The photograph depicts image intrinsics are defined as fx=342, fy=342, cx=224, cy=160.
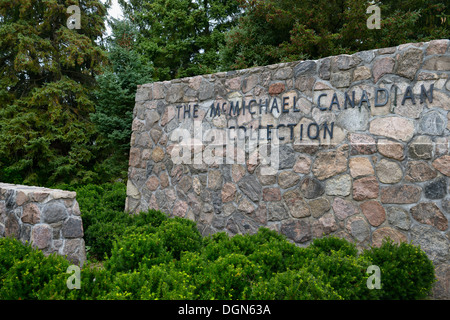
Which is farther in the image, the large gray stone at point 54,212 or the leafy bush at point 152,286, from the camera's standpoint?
the large gray stone at point 54,212

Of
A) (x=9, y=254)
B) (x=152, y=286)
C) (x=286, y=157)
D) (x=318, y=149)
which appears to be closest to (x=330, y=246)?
(x=318, y=149)

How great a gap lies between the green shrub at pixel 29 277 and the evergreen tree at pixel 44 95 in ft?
25.2

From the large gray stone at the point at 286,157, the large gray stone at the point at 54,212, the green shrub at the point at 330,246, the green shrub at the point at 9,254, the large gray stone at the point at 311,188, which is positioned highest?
the large gray stone at the point at 286,157

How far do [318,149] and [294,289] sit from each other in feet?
7.12

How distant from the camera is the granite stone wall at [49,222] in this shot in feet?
13.7

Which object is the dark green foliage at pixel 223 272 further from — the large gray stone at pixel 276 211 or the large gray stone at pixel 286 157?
the large gray stone at pixel 286 157

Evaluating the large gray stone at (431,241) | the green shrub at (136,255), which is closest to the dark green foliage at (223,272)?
the green shrub at (136,255)

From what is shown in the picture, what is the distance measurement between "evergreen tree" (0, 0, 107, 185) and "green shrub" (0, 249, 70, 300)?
768 cm

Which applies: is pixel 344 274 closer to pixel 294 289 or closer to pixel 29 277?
pixel 294 289

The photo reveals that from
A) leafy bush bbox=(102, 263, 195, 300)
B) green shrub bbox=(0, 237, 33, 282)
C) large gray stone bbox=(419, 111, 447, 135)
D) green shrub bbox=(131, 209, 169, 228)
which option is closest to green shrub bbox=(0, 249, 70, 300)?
green shrub bbox=(0, 237, 33, 282)

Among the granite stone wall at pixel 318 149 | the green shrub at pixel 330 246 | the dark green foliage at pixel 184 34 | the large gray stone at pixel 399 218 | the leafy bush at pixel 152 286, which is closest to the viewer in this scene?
the leafy bush at pixel 152 286

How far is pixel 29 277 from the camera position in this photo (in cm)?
246
